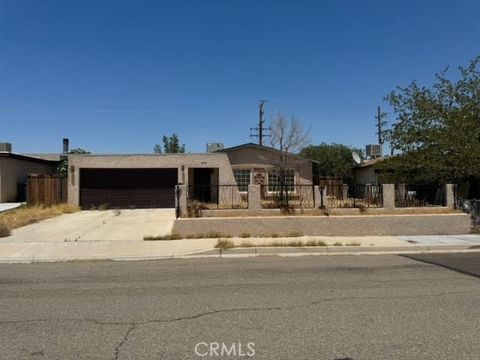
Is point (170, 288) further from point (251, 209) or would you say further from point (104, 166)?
point (104, 166)

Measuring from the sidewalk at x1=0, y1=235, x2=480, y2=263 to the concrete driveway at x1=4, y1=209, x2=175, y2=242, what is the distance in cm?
84

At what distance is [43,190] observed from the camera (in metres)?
26.1

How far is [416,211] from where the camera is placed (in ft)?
57.5

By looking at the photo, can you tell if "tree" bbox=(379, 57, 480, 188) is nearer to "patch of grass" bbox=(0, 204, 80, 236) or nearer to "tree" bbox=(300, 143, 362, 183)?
"patch of grass" bbox=(0, 204, 80, 236)

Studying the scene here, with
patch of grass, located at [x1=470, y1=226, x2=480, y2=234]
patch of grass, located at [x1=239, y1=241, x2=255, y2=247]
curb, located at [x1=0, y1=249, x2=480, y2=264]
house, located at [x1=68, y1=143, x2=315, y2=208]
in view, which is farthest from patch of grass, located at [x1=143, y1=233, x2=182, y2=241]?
house, located at [x1=68, y1=143, x2=315, y2=208]

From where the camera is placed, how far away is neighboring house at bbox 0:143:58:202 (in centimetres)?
2927

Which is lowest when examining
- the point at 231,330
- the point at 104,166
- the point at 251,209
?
the point at 231,330

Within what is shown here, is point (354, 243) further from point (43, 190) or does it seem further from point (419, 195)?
point (43, 190)

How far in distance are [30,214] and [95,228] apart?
5.77 meters

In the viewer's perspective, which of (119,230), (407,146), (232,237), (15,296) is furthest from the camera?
(407,146)

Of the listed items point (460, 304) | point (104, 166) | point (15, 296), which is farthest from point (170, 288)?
point (104, 166)

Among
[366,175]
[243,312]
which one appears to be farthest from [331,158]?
[243,312]

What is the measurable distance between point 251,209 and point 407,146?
7.95 metres

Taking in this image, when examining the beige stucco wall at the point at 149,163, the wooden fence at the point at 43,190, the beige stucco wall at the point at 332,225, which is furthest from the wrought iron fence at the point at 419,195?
the wooden fence at the point at 43,190
